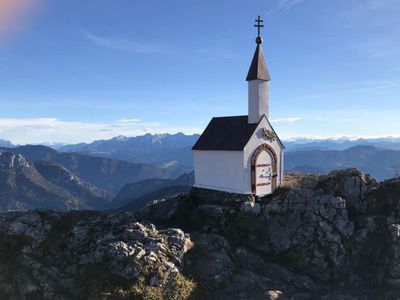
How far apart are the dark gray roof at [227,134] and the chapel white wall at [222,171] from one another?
64cm

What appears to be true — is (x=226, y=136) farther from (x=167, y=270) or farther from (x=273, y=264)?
(x=167, y=270)

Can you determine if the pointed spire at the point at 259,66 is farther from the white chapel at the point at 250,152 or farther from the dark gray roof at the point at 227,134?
the dark gray roof at the point at 227,134

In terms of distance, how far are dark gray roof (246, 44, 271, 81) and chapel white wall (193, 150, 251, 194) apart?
808 cm

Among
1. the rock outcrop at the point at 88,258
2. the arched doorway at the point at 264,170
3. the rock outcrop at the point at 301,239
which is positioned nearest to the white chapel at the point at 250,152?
the arched doorway at the point at 264,170

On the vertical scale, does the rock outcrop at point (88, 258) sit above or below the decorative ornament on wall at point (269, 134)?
below

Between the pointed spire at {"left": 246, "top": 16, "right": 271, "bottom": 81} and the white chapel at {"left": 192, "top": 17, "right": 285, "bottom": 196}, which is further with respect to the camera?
the pointed spire at {"left": 246, "top": 16, "right": 271, "bottom": 81}

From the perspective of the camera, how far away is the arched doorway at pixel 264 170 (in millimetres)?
37312

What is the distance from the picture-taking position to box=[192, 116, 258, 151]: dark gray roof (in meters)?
37.8

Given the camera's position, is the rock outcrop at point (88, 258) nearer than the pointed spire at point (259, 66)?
Yes

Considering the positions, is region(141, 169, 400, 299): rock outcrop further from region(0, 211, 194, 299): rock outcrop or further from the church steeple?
the church steeple

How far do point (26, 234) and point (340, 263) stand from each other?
2553 centimetres

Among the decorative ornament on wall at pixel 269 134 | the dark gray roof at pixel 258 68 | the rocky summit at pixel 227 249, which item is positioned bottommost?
the rocky summit at pixel 227 249

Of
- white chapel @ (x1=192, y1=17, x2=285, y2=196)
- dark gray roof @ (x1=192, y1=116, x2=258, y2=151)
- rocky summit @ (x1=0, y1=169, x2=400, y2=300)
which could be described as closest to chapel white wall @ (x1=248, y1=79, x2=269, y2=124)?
white chapel @ (x1=192, y1=17, x2=285, y2=196)

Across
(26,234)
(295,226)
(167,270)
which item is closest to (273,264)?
(295,226)
